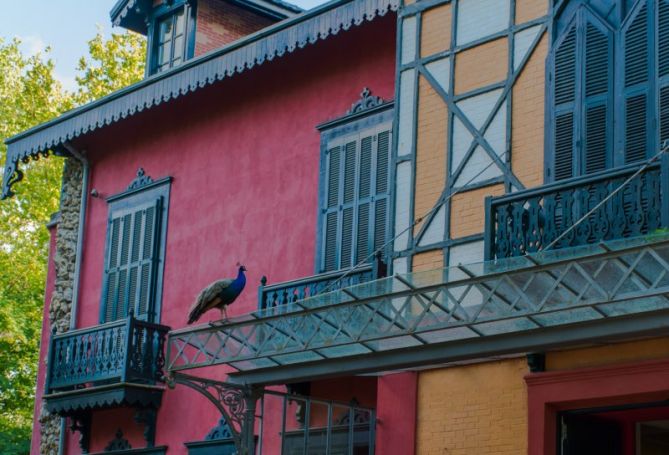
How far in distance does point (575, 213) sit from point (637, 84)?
1.46 meters

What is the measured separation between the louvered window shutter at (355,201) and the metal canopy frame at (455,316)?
263cm

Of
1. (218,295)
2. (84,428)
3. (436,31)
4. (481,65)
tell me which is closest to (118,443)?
(84,428)

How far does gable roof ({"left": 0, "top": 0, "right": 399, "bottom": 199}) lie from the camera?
54.1 feet

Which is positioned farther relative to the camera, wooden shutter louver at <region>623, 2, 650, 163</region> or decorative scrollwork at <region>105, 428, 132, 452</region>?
decorative scrollwork at <region>105, 428, 132, 452</region>

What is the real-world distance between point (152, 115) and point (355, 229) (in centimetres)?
476

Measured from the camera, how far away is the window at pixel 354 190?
53.5 ft

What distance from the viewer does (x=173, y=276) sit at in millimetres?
18938

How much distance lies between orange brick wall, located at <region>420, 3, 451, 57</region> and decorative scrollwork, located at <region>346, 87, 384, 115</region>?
1503 mm

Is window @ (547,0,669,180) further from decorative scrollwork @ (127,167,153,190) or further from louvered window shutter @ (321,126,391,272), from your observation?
decorative scrollwork @ (127,167,153,190)

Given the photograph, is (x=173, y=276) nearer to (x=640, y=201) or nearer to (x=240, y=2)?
(x=240, y=2)

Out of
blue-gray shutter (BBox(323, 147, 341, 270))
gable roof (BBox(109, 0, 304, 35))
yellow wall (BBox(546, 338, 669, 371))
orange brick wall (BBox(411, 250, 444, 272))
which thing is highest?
gable roof (BBox(109, 0, 304, 35))

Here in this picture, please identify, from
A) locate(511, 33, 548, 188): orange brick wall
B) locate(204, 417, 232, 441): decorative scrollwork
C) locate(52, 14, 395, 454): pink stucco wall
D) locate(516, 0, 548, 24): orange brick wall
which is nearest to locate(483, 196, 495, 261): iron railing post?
locate(511, 33, 548, 188): orange brick wall

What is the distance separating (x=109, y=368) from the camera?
18.3 metres

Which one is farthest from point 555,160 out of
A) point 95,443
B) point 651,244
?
point 95,443
